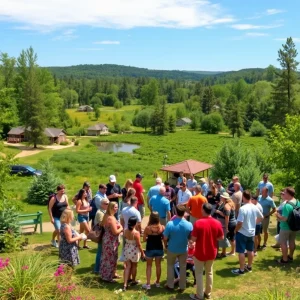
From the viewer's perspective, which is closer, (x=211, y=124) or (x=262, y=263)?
(x=262, y=263)

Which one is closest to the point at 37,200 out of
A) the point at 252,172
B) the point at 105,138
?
the point at 252,172

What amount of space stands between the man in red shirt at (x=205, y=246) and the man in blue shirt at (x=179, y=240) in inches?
9.2

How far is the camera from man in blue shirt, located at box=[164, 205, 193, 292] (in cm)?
720

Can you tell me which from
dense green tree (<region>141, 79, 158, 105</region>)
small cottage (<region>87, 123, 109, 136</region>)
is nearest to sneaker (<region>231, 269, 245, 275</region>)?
small cottage (<region>87, 123, 109, 136</region>)

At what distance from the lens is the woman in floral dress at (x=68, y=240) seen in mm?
7504

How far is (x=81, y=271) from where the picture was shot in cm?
835

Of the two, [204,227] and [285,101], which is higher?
[285,101]

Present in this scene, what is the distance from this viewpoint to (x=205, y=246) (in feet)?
22.8

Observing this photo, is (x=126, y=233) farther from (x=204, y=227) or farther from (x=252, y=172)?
(x=252, y=172)

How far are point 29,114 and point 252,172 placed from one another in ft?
129

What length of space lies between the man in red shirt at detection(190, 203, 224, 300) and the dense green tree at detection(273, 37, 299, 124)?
34408 millimetres

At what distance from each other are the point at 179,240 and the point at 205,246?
0.50 metres

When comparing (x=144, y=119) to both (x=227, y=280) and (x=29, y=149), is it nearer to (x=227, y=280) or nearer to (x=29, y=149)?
(x=29, y=149)

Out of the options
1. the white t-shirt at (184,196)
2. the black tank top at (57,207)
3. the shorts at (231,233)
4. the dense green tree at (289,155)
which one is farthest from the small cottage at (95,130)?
the shorts at (231,233)
